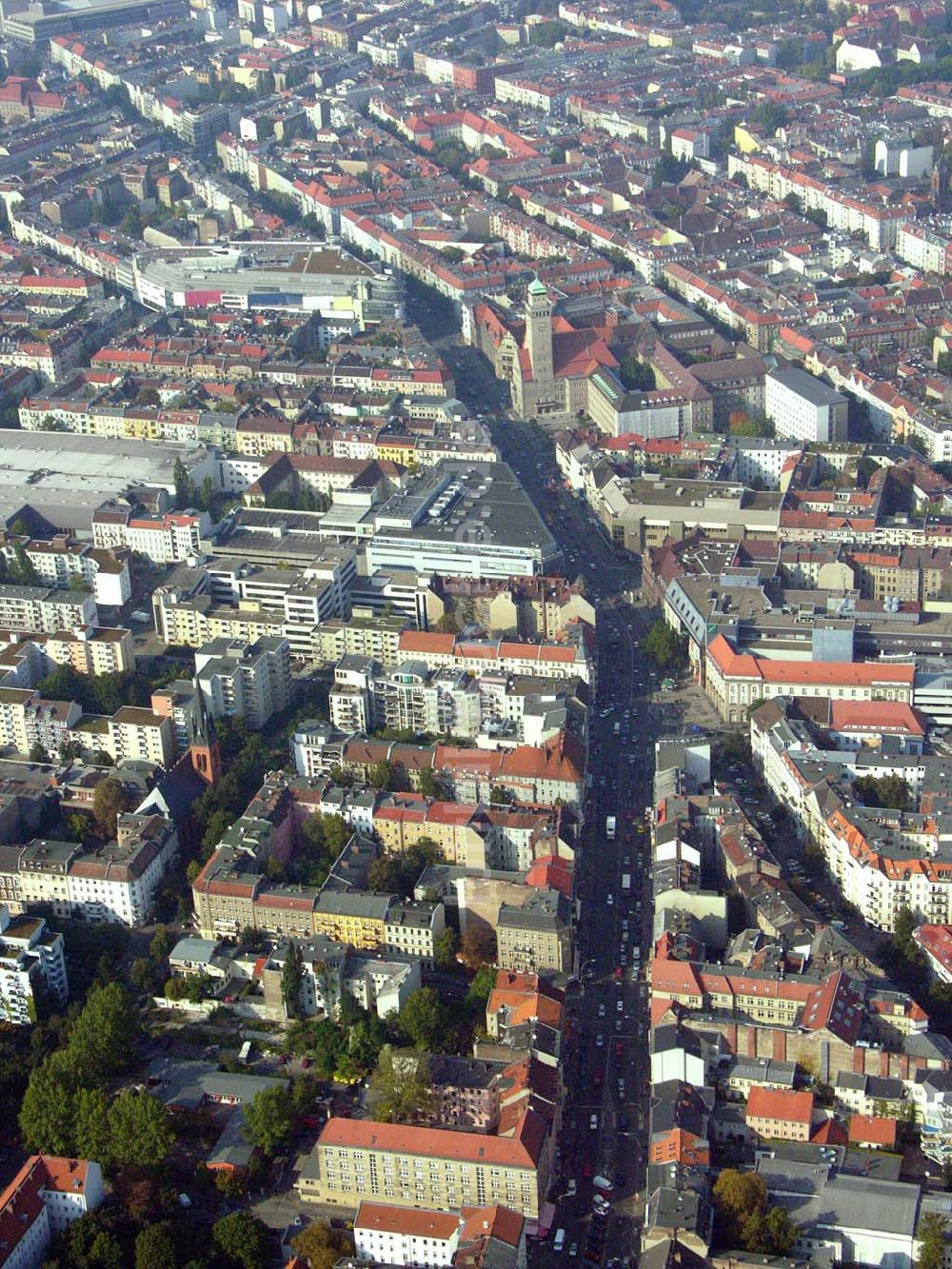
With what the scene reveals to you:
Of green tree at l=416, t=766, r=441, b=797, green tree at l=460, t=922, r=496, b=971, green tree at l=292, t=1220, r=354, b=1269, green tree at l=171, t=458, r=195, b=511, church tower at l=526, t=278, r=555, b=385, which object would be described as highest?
church tower at l=526, t=278, r=555, b=385

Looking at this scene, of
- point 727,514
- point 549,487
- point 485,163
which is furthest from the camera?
point 485,163

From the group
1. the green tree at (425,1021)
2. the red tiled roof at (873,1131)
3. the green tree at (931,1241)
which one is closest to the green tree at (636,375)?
the green tree at (425,1021)

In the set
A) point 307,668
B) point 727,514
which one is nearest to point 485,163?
point 727,514

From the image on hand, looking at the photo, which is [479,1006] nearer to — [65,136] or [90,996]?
[90,996]

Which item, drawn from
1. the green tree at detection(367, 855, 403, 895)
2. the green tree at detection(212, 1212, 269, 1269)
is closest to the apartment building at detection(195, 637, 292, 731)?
the green tree at detection(367, 855, 403, 895)

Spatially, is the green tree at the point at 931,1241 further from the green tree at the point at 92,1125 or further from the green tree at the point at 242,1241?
the green tree at the point at 92,1125

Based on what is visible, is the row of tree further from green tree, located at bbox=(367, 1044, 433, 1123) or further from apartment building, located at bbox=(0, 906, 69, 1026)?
green tree, located at bbox=(367, 1044, 433, 1123)
